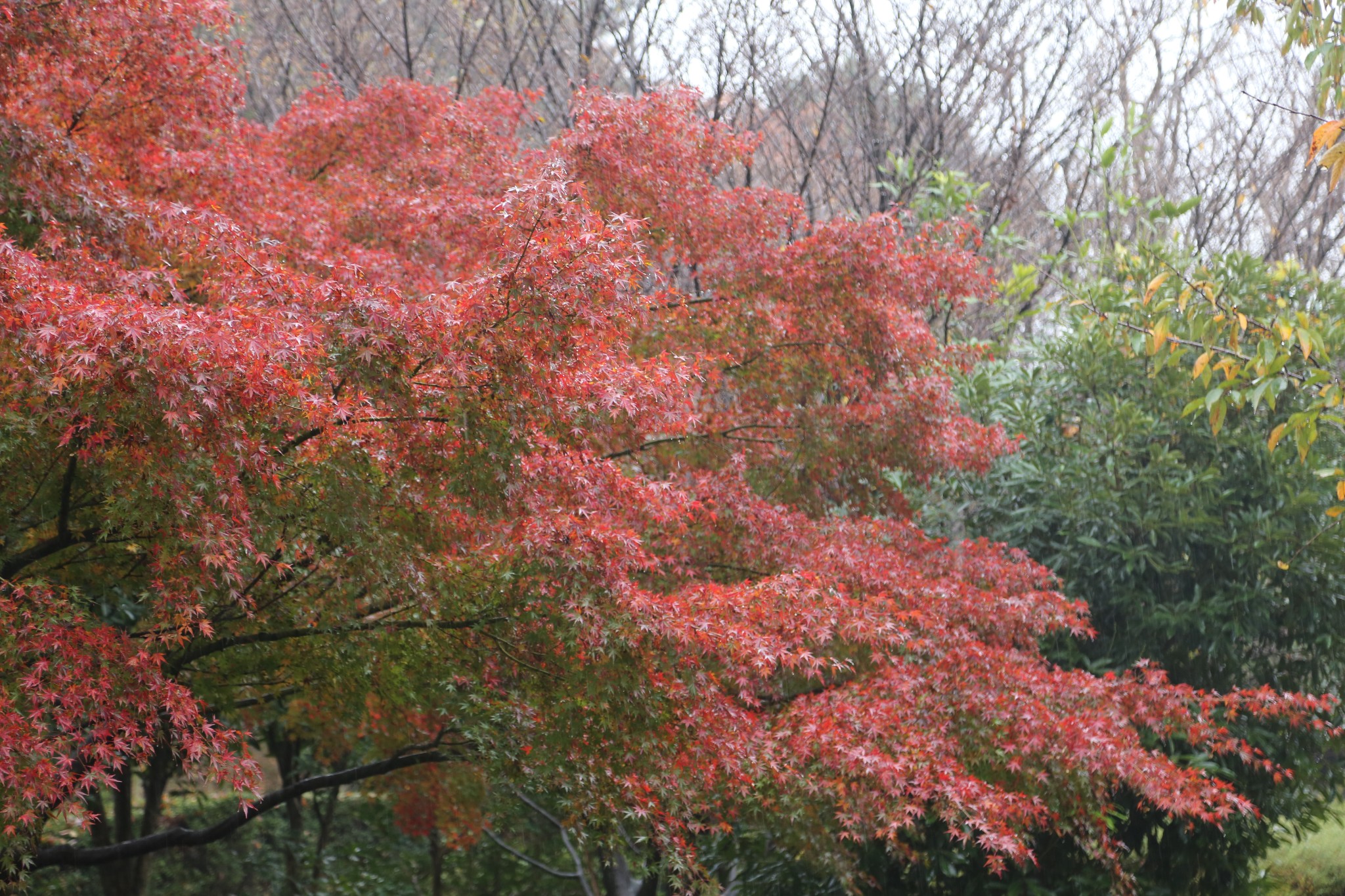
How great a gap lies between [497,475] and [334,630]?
1.24 meters

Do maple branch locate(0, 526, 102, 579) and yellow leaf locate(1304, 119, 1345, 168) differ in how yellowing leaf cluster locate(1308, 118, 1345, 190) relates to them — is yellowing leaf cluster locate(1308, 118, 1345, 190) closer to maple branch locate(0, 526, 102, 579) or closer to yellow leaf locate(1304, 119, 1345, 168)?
yellow leaf locate(1304, 119, 1345, 168)

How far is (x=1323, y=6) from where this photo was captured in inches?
181

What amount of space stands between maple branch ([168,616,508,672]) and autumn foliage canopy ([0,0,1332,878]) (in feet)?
0.08

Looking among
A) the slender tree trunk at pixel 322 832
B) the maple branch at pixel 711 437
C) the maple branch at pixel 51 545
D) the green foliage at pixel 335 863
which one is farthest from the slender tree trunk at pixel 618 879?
the maple branch at pixel 51 545

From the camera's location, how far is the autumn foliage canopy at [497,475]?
338 centimetres

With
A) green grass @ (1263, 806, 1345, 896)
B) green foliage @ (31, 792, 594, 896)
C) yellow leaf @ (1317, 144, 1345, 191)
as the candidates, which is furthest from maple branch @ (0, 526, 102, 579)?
green grass @ (1263, 806, 1345, 896)

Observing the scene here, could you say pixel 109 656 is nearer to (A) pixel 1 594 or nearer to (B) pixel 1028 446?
(A) pixel 1 594

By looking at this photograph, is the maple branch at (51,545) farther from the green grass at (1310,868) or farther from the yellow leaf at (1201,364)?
the green grass at (1310,868)

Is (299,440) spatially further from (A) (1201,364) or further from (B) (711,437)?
(A) (1201,364)

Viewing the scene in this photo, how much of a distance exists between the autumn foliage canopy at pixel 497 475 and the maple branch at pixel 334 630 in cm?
3

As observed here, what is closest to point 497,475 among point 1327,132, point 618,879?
point 1327,132

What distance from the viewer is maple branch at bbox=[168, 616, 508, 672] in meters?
4.48

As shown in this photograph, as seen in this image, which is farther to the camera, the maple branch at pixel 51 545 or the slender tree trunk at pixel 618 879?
the slender tree trunk at pixel 618 879

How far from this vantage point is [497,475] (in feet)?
12.7
